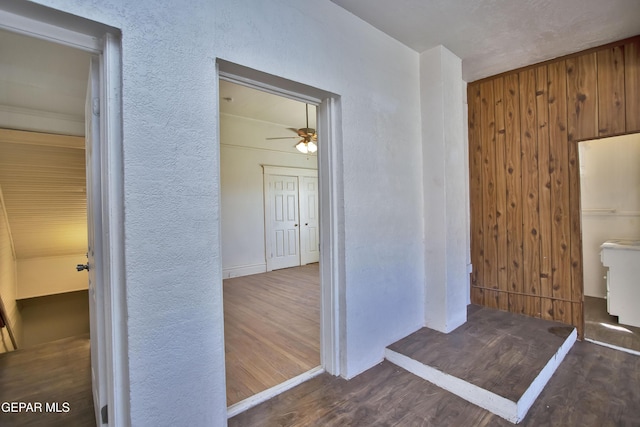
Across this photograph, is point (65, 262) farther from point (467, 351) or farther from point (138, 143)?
point (467, 351)

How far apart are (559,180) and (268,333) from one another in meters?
3.24

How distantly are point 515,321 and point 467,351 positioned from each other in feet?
3.18

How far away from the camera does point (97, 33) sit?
1228 mm

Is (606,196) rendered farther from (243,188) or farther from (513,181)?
(243,188)

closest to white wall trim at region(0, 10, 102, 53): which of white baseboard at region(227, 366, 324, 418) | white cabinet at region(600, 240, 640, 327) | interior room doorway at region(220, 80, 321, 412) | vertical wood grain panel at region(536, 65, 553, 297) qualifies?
interior room doorway at region(220, 80, 321, 412)

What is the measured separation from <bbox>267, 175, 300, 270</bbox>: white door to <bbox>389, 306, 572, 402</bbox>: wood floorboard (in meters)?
3.71

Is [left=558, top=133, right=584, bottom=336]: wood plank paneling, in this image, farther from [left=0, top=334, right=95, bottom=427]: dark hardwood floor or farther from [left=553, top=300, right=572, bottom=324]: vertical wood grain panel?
[left=0, top=334, right=95, bottom=427]: dark hardwood floor

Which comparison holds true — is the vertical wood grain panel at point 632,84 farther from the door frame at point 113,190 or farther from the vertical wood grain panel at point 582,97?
the door frame at point 113,190

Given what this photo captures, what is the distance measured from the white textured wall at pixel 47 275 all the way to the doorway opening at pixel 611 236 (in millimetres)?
8001

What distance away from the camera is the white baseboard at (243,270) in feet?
16.9

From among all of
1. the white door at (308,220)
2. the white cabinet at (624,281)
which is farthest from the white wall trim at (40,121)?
the white cabinet at (624,281)

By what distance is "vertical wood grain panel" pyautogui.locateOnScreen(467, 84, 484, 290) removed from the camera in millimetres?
3289

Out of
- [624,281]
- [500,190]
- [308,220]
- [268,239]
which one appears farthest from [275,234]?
[624,281]

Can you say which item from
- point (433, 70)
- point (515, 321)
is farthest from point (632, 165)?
point (433, 70)
